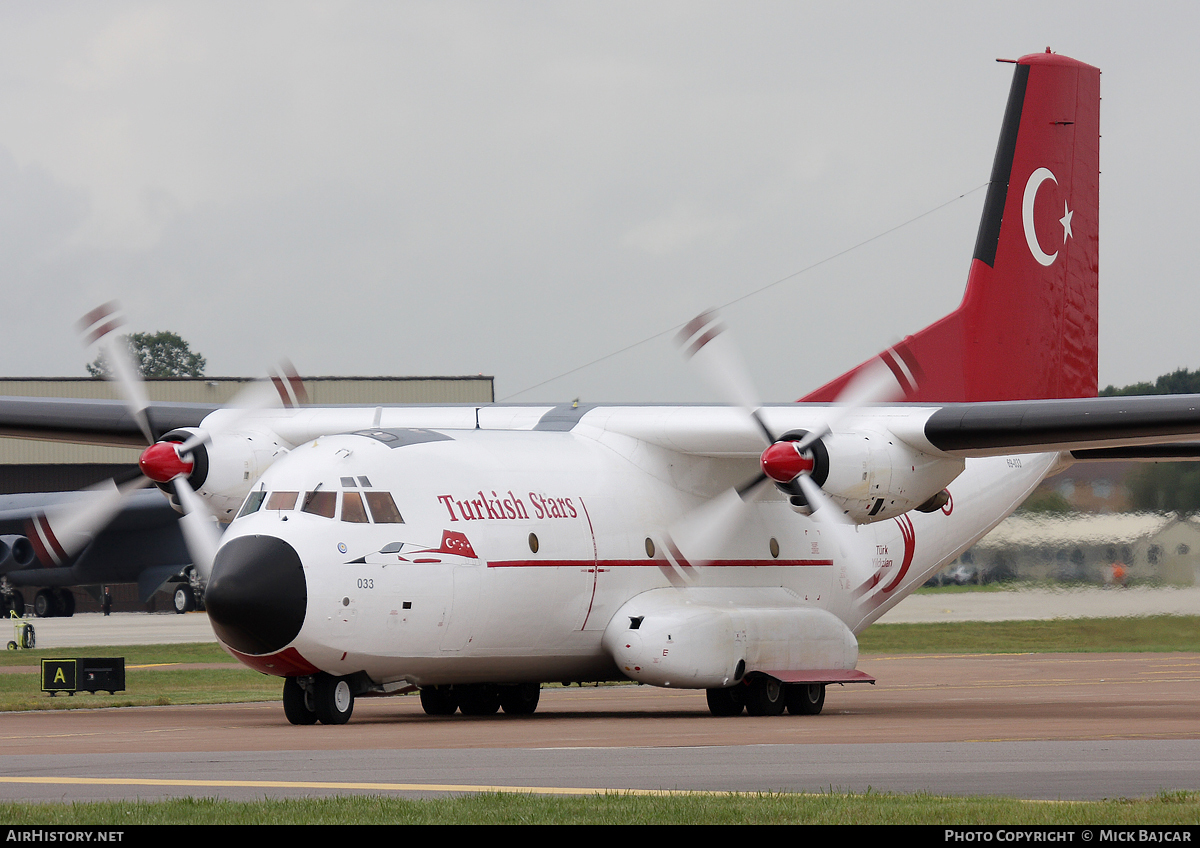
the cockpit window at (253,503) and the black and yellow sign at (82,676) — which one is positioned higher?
the cockpit window at (253,503)

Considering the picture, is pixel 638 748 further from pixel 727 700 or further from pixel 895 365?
pixel 895 365

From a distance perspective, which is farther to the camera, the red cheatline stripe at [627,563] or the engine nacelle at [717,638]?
the engine nacelle at [717,638]

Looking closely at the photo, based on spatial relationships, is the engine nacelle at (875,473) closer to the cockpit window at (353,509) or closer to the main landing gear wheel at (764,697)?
the main landing gear wheel at (764,697)

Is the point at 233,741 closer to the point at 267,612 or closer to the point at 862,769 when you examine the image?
the point at 267,612

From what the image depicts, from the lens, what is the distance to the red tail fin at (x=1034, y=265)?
26109mm

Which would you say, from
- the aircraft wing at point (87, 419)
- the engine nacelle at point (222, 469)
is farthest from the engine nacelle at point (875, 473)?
the aircraft wing at point (87, 419)

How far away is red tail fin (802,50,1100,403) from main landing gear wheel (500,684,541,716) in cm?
716

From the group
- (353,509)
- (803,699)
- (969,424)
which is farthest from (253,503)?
(969,424)

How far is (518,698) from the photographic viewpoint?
21.8 metres

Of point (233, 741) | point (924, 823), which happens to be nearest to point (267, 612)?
point (233, 741)

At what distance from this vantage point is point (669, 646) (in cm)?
2027

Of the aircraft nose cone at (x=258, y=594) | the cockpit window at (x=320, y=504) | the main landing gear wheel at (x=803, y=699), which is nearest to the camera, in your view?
the aircraft nose cone at (x=258, y=594)


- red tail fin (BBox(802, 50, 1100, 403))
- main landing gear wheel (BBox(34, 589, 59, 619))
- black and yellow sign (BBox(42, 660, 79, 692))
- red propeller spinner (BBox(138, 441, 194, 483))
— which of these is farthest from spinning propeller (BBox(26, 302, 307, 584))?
main landing gear wheel (BBox(34, 589, 59, 619))

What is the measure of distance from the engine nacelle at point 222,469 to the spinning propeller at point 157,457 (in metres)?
0.04
